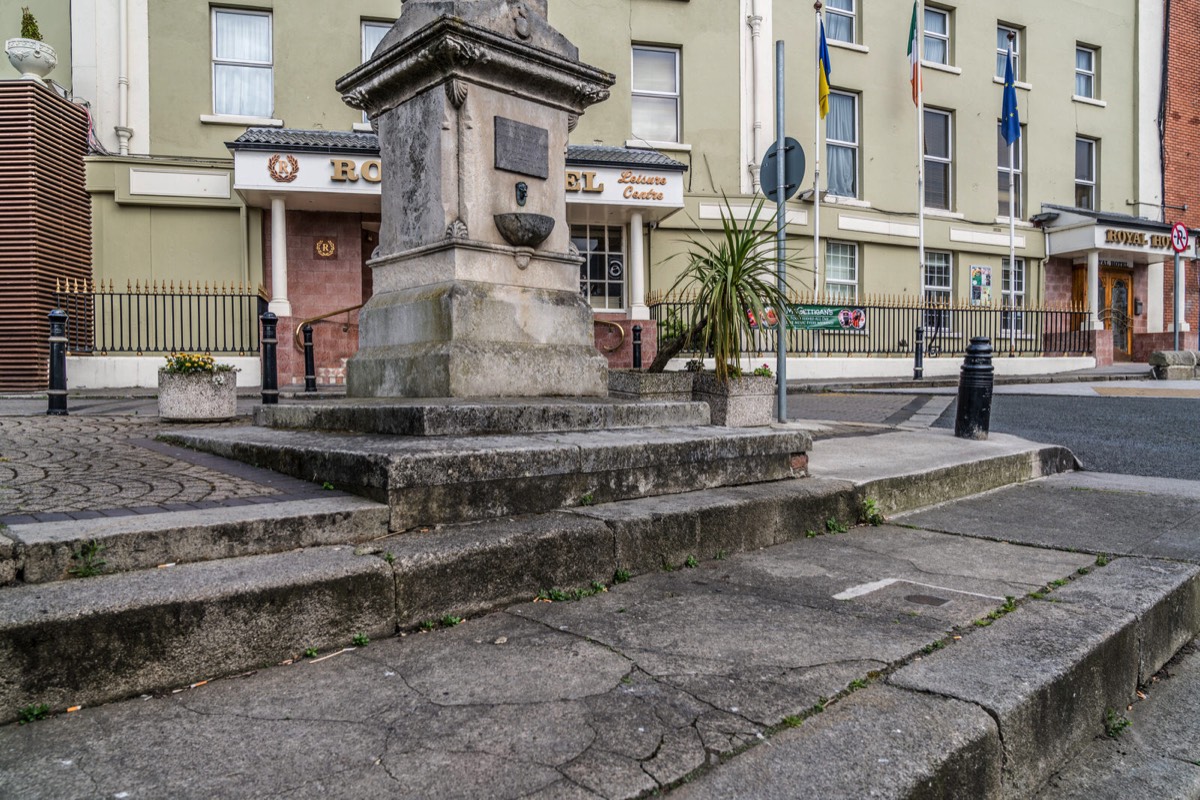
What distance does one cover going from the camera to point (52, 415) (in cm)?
829

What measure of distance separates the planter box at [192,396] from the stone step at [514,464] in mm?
3106

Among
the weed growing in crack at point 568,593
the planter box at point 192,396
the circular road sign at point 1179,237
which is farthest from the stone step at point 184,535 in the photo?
the circular road sign at point 1179,237

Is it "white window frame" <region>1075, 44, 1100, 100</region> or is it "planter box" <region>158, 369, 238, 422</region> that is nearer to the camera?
"planter box" <region>158, 369, 238, 422</region>

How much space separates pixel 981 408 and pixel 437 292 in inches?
200

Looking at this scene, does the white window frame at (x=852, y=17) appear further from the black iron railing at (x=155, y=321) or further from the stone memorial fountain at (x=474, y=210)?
the stone memorial fountain at (x=474, y=210)

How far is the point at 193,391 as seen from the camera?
25.3 feet

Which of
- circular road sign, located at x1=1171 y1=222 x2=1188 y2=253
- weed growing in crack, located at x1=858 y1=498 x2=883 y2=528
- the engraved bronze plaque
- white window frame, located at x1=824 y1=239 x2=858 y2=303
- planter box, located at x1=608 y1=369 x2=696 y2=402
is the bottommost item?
weed growing in crack, located at x1=858 y1=498 x2=883 y2=528

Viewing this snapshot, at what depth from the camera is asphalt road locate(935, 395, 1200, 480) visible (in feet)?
22.9

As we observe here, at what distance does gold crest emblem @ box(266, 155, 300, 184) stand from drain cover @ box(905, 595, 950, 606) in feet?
46.0

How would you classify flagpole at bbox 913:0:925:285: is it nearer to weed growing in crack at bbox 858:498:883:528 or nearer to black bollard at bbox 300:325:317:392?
black bollard at bbox 300:325:317:392

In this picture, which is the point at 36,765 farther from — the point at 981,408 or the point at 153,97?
the point at 153,97

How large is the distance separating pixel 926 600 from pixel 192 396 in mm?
7037

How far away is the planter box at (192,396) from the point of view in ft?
25.2

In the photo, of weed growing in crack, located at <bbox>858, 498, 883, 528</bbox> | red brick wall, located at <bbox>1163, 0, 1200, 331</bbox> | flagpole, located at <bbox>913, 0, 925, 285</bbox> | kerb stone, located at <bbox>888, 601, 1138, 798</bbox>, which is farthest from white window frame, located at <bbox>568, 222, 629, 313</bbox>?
red brick wall, located at <bbox>1163, 0, 1200, 331</bbox>
